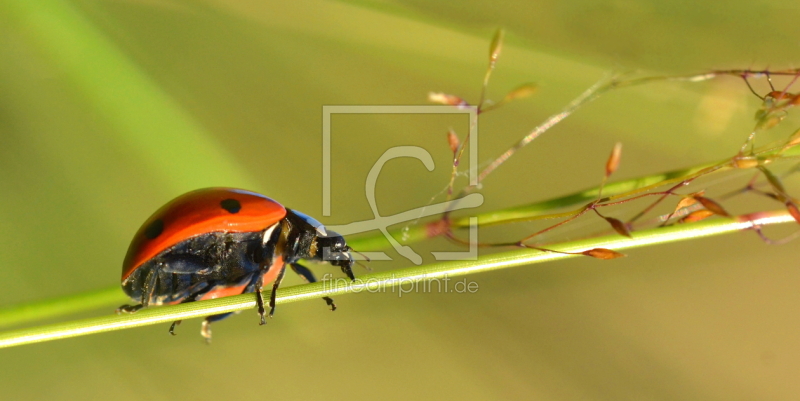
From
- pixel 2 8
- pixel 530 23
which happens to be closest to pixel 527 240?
pixel 530 23

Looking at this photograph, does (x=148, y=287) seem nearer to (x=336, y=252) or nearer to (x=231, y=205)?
(x=231, y=205)

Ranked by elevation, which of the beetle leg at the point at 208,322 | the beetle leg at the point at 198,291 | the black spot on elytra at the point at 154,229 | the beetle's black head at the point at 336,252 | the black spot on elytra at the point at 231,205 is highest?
the black spot on elytra at the point at 231,205

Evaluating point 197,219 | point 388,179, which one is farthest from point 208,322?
point 388,179

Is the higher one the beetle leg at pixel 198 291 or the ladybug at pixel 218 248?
the ladybug at pixel 218 248

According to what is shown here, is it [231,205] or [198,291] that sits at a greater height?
[231,205]

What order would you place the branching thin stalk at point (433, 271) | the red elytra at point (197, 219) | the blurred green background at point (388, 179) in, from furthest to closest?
the blurred green background at point (388, 179) → the red elytra at point (197, 219) → the branching thin stalk at point (433, 271)

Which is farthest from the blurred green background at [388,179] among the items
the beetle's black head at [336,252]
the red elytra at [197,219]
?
the red elytra at [197,219]

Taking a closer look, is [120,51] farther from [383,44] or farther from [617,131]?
[617,131]

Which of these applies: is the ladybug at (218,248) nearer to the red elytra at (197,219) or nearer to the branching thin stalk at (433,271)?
the red elytra at (197,219)
